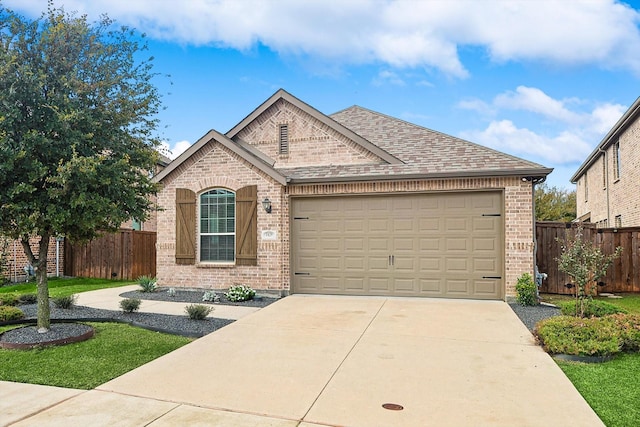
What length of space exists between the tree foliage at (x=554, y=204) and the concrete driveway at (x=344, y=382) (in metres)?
22.2

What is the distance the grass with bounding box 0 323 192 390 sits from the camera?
4.84 meters

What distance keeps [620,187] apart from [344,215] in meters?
12.6

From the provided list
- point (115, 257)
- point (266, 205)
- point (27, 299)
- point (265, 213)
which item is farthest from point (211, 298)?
point (115, 257)

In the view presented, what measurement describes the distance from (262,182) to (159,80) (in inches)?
170

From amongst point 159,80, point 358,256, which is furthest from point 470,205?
point 159,80

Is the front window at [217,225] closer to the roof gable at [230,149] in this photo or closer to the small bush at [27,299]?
the roof gable at [230,149]

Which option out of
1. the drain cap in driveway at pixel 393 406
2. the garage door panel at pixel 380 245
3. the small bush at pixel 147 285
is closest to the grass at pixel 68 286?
the small bush at pixel 147 285

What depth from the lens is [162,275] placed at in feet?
38.3

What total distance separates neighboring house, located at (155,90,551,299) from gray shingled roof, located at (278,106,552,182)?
0.12 ft

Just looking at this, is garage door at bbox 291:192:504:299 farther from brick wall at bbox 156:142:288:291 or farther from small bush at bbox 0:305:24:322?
small bush at bbox 0:305:24:322

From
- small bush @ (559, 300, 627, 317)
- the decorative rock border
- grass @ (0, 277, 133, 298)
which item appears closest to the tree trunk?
the decorative rock border

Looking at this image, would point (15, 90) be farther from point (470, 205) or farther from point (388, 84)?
point (388, 84)

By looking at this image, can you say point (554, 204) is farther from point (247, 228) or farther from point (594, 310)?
point (247, 228)

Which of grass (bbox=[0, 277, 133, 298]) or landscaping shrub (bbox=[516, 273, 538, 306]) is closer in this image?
landscaping shrub (bbox=[516, 273, 538, 306])
